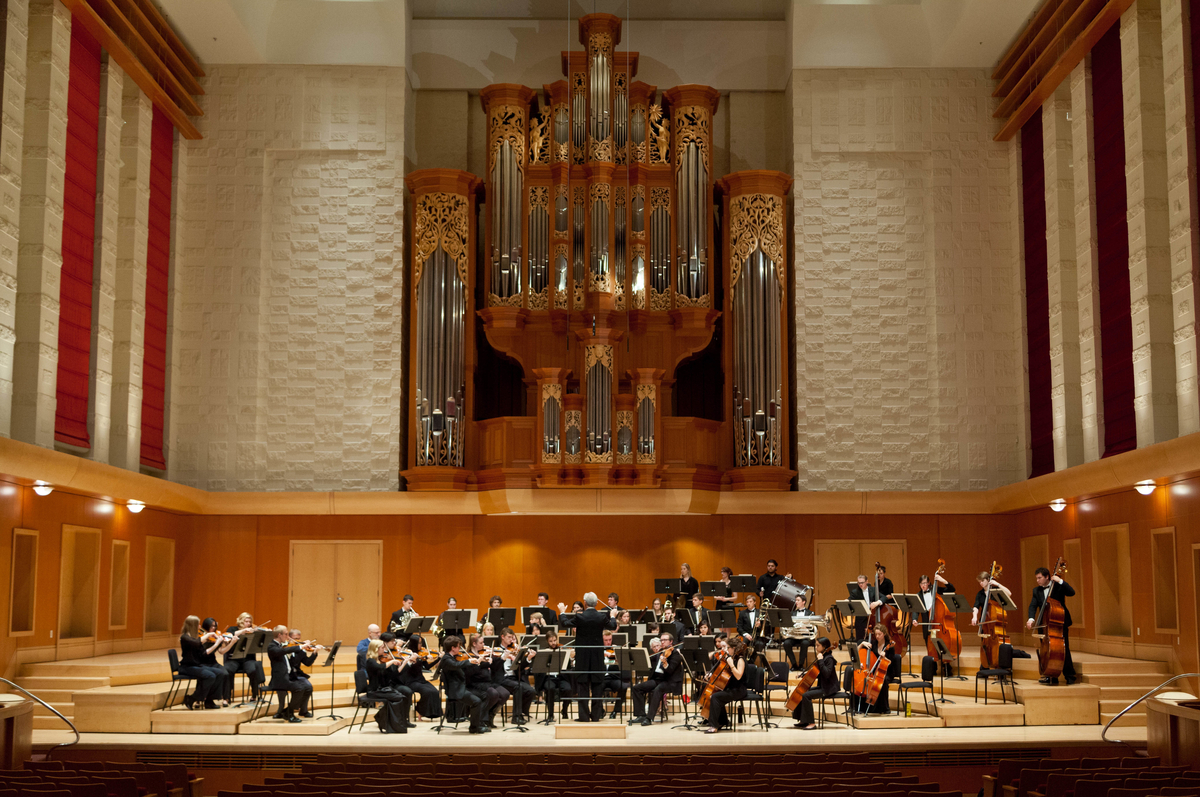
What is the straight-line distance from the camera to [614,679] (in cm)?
1176

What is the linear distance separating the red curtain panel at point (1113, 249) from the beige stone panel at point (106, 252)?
1225 centimetres

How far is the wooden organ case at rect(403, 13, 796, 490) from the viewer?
16.2 metres

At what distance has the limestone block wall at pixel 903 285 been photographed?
A: 54.5 ft

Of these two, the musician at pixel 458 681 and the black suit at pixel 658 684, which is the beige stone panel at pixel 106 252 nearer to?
the musician at pixel 458 681

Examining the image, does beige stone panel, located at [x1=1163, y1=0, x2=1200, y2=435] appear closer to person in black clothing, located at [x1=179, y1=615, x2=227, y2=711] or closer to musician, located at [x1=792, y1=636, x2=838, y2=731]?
musician, located at [x1=792, y1=636, x2=838, y2=731]

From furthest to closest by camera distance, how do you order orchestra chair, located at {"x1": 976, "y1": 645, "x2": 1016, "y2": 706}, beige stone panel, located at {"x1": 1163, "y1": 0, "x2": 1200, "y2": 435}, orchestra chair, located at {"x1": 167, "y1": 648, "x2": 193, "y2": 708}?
beige stone panel, located at {"x1": 1163, "y1": 0, "x2": 1200, "y2": 435}, orchestra chair, located at {"x1": 167, "y1": 648, "x2": 193, "y2": 708}, orchestra chair, located at {"x1": 976, "y1": 645, "x2": 1016, "y2": 706}

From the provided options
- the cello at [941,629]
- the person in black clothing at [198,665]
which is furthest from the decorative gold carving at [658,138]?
the person in black clothing at [198,665]

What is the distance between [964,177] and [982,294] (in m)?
1.78

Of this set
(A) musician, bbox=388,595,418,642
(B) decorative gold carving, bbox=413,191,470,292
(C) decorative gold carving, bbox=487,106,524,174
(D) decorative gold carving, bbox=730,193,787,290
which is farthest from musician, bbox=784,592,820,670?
(C) decorative gold carving, bbox=487,106,524,174

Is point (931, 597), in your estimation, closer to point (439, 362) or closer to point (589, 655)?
point (589, 655)

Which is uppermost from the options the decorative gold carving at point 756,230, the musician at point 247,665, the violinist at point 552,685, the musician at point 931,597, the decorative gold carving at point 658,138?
the decorative gold carving at point 658,138

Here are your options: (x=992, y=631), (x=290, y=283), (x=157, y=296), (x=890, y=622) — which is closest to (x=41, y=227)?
(x=157, y=296)

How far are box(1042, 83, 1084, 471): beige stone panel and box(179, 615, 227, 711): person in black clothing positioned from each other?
10.5 m

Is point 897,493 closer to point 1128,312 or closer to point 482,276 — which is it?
point 1128,312
